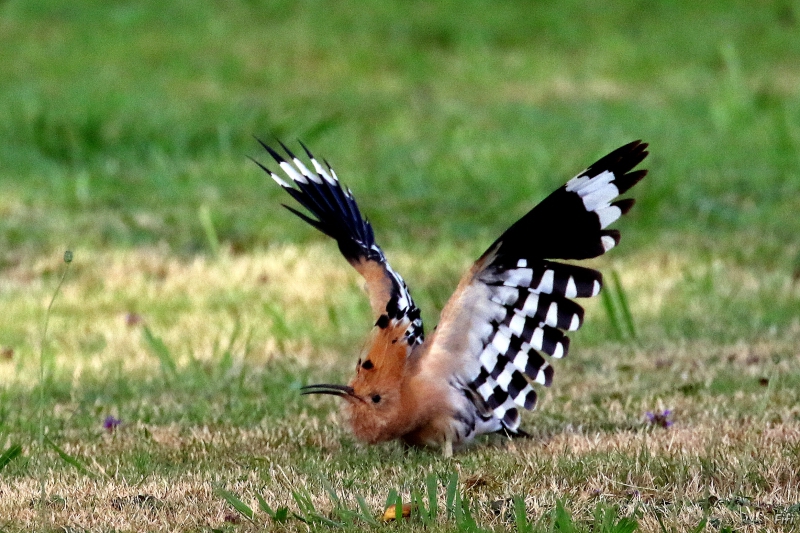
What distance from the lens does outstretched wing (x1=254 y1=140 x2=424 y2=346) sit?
142 inches

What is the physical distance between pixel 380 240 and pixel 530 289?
4.14 meters

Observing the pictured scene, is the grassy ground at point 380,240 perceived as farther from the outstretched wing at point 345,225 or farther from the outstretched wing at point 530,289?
the outstretched wing at point 345,225

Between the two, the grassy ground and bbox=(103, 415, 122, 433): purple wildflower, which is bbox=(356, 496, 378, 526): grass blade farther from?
bbox=(103, 415, 122, 433): purple wildflower

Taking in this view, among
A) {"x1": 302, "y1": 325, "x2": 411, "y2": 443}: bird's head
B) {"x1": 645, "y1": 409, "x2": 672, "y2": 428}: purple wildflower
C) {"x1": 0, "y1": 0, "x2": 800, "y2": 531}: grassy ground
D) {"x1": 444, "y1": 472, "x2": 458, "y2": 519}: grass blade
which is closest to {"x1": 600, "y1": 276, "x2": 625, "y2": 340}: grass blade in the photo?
{"x1": 0, "y1": 0, "x2": 800, "y2": 531}: grassy ground

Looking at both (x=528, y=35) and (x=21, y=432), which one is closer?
(x=21, y=432)

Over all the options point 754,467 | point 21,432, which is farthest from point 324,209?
point 754,467

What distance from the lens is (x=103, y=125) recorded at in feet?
32.1

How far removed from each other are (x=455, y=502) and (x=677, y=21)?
14.1 m

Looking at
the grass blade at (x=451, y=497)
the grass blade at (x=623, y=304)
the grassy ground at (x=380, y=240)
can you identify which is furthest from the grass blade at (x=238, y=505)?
the grass blade at (x=623, y=304)

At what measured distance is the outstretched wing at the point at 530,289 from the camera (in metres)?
3.34

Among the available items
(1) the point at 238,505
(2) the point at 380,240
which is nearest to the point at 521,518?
(1) the point at 238,505

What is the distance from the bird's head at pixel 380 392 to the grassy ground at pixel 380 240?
0.34 feet

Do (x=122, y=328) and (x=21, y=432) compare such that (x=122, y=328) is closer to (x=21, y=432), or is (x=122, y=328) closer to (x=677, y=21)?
(x=21, y=432)

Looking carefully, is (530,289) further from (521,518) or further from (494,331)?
(521,518)
